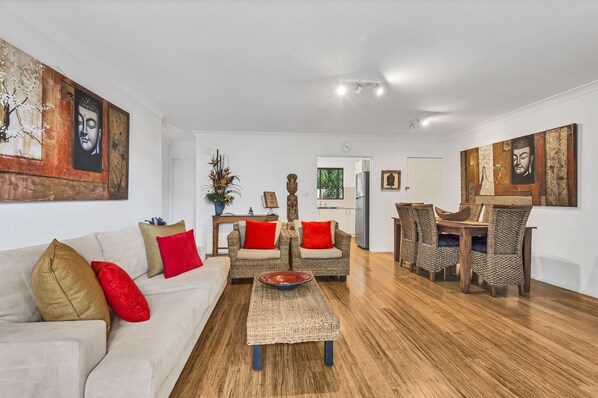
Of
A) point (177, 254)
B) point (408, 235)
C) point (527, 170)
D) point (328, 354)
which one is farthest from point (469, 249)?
point (177, 254)

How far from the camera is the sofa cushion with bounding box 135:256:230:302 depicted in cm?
234

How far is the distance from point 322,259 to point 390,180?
3.04 meters

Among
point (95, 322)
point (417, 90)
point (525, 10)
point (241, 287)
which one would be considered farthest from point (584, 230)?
point (95, 322)

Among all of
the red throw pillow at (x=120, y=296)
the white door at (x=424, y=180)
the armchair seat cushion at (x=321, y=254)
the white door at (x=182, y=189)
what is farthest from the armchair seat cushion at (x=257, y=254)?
the white door at (x=424, y=180)

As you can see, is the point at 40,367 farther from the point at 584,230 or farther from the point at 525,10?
the point at 584,230

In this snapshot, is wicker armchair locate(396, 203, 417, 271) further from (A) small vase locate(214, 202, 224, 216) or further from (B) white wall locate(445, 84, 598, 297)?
(A) small vase locate(214, 202, 224, 216)

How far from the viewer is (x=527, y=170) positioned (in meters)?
4.22

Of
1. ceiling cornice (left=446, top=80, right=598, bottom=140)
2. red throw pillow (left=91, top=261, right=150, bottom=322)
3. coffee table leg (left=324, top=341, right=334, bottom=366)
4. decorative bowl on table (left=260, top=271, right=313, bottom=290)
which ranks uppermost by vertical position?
ceiling cornice (left=446, top=80, right=598, bottom=140)

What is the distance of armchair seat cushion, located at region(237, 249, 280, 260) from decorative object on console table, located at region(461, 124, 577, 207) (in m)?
3.80

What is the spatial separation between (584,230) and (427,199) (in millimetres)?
2875

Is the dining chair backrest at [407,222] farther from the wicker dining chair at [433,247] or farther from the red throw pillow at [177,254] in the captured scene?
the red throw pillow at [177,254]

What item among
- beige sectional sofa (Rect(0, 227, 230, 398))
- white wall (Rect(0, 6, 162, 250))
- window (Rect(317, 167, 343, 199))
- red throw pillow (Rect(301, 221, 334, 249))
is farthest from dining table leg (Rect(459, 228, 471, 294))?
window (Rect(317, 167, 343, 199))

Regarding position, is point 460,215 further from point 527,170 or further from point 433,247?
point 527,170

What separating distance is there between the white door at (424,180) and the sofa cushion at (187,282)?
4775 millimetres
